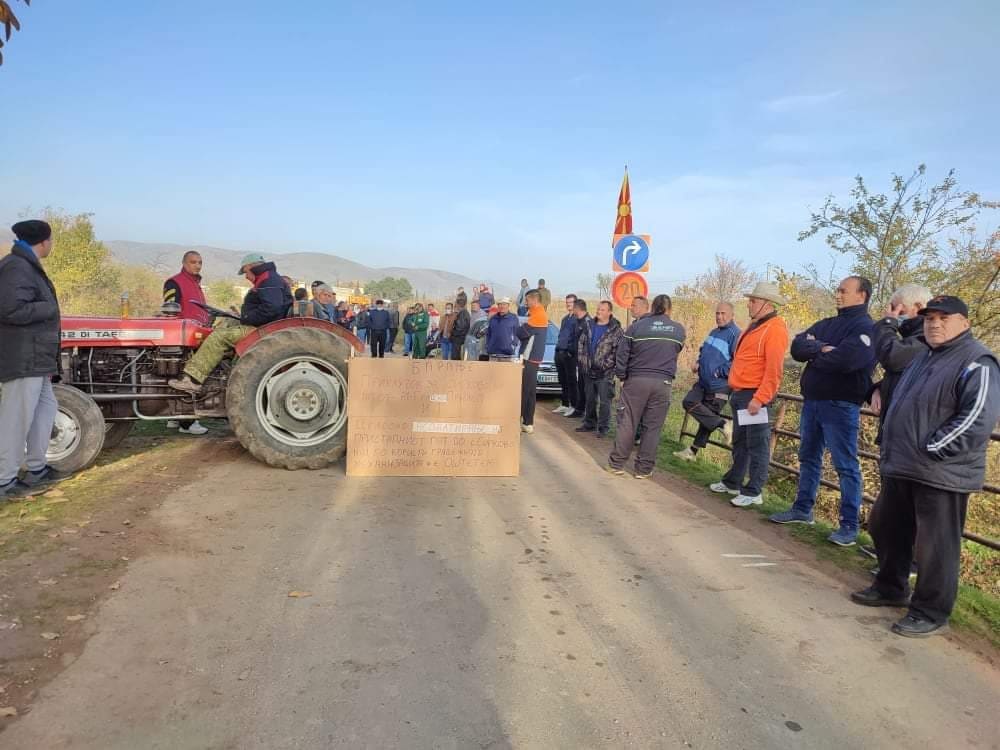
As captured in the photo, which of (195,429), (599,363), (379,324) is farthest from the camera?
(379,324)

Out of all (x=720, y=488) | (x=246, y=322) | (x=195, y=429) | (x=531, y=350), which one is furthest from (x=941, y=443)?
(x=195, y=429)

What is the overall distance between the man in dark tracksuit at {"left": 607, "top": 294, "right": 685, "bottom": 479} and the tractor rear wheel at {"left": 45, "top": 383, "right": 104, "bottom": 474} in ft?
16.4

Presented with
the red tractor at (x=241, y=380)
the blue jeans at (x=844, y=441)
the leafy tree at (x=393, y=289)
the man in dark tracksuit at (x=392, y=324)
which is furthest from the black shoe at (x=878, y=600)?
the leafy tree at (x=393, y=289)

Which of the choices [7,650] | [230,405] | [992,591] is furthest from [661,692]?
[992,591]

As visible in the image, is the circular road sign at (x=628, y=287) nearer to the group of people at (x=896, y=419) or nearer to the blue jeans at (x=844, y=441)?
the group of people at (x=896, y=419)

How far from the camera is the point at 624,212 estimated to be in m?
9.87

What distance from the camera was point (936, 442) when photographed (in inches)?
134

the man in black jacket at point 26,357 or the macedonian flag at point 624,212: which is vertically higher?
the macedonian flag at point 624,212

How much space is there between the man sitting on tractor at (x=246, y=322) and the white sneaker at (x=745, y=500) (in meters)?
4.85

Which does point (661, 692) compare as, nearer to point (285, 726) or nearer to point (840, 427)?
point (285, 726)

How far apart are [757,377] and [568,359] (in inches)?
202

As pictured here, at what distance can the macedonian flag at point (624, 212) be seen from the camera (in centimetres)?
981

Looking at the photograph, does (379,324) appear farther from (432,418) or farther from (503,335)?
(432,418)

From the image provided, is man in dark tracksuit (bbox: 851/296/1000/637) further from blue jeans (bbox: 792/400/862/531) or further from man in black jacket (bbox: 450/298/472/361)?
man in black jacket (bbox: 450/298/472/361)
